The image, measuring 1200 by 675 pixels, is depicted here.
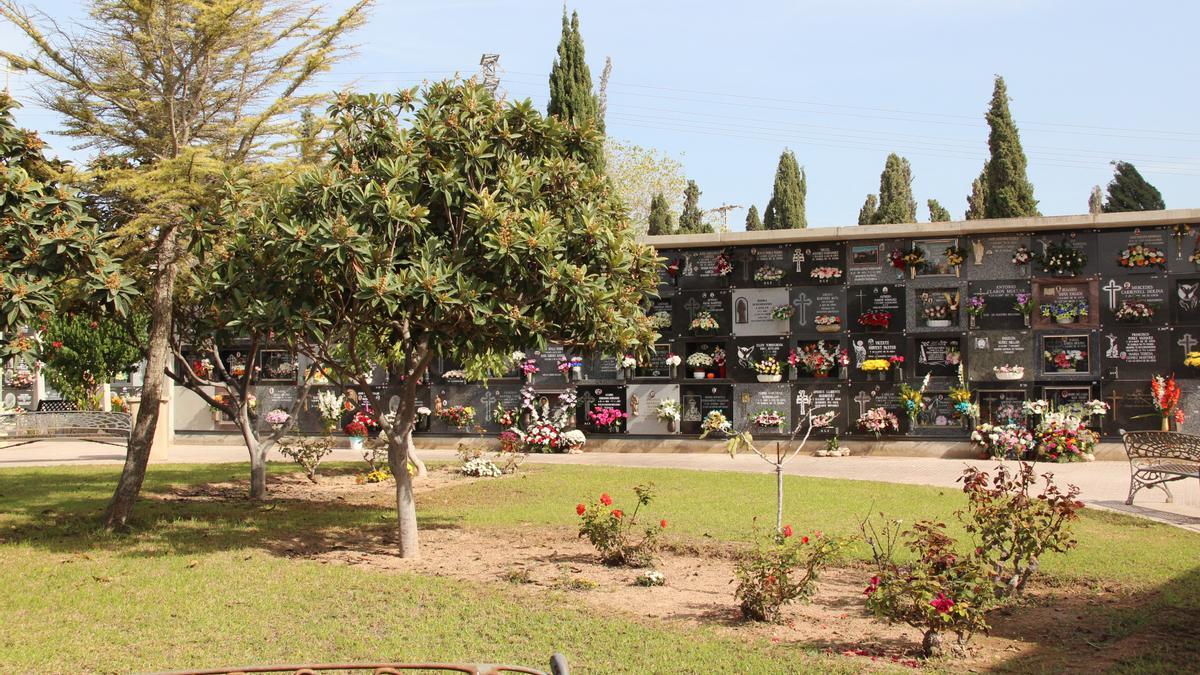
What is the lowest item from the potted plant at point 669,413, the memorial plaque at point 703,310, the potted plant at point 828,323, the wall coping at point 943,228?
the potted plant at point 669,413

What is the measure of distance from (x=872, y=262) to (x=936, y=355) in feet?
7.55

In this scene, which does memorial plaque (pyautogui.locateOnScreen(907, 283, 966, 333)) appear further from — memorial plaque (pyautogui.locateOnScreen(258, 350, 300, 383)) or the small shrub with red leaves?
memorial plaque (pyautogui.locateOnScreen(258, 350, 300, 383))

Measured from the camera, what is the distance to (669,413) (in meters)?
21.0

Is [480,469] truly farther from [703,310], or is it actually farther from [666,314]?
[703,310]

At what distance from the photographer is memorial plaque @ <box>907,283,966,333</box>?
1986cm

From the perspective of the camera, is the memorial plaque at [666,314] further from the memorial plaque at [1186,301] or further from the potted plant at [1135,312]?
the memorial plaque at [1186,301]

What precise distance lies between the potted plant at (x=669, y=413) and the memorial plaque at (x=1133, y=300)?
8463mm

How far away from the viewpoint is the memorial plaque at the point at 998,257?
19.6 m

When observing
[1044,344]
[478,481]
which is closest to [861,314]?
[1044,344]

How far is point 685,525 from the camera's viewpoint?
1095 cm

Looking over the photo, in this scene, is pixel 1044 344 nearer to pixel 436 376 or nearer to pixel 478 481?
pixel 478 481

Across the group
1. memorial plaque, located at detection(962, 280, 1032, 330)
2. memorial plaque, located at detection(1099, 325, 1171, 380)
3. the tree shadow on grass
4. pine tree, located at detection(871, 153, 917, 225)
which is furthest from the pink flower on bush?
pine tree, located at detection(871, 153, 917, 225)

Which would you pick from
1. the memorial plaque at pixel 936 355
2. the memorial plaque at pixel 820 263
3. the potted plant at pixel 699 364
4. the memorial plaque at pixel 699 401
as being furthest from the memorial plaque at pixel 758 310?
the memorial plaque at pixel 936 355

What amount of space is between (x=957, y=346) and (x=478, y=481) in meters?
10.2
